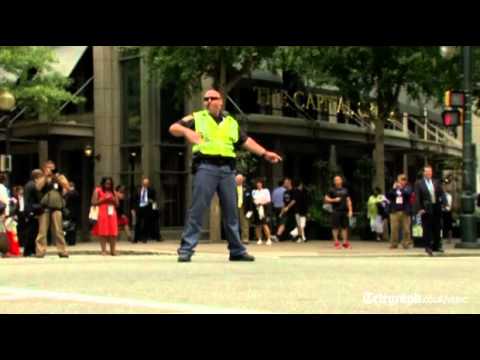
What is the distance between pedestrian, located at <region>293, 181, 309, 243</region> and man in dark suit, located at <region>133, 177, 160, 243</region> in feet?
14.2

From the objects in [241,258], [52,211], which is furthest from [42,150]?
[241,258]

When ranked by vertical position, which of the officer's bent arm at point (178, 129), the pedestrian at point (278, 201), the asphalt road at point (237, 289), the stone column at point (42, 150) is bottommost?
the asphalt road at point (237, 289)

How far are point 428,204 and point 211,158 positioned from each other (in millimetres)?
8190

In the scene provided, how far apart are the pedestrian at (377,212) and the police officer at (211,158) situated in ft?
51.9

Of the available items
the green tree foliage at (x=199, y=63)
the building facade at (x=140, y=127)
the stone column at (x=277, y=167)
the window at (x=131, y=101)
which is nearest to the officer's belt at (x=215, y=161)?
the green tree foliage at (x=199, y=63)

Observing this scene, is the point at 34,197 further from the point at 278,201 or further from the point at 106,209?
the point at 278,201

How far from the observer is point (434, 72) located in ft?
76.7

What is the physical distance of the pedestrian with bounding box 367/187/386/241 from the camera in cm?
2488

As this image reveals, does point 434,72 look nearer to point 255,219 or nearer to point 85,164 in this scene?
point 255,219

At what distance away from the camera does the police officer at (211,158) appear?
30.0 feet

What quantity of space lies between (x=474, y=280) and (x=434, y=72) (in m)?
16.1

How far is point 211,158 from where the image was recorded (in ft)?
30.5

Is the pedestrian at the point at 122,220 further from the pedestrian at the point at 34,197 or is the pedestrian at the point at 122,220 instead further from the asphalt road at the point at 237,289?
the asphalt road at the point at 237,289
